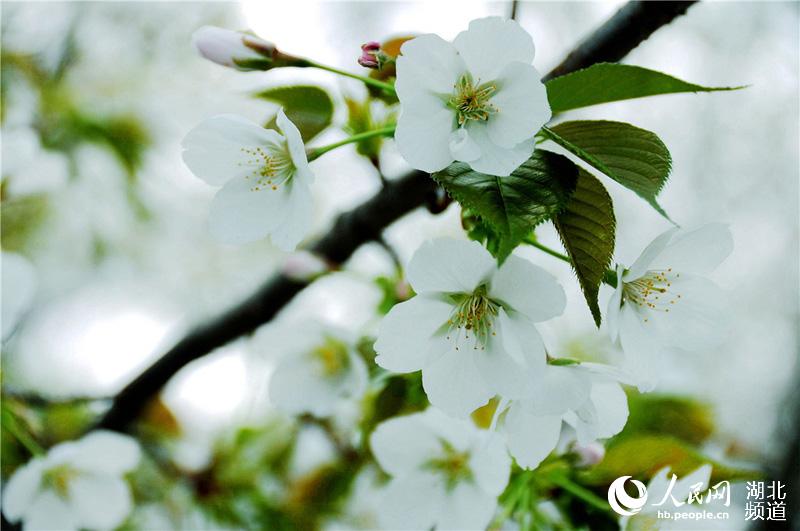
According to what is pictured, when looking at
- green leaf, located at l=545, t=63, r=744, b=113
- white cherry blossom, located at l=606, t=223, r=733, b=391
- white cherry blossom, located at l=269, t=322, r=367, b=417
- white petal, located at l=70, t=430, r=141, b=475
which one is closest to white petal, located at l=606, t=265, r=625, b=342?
white cherry blossom, located at l=606, t=223, r=733, b=391

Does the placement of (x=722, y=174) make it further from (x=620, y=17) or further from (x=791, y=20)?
(x=620, y=17)

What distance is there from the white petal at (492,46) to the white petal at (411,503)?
0.36m

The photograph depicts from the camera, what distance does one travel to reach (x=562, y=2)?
2539 millimetres

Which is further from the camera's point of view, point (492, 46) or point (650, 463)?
point (650, 463)

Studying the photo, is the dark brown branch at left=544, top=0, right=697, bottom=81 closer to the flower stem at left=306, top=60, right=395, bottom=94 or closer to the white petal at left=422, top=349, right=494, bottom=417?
the flower stem at left=306, top=60, right=395, bottom=94

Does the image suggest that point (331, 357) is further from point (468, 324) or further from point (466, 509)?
point (468, 324)

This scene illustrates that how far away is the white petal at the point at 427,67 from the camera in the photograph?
1.34 feet

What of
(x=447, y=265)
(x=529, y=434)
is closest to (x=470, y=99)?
(x=447, y=265)

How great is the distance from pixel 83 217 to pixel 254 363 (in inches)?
24.1

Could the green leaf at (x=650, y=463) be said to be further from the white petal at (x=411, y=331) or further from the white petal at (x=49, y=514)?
the white petal at (x=49, y=514)

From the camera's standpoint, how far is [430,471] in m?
0.63

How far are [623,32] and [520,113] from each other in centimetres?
19

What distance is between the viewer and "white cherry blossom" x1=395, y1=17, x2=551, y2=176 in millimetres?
401

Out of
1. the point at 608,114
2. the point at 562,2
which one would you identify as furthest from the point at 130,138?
the point at 562,2
